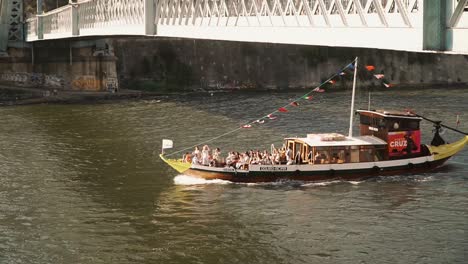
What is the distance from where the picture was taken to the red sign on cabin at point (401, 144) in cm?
3884

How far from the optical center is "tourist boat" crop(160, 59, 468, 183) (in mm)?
36812

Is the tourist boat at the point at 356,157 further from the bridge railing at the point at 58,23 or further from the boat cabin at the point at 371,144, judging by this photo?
the bridge railing at the point at 58,23

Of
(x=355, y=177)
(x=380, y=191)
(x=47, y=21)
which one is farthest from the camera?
(x=47, y=21)

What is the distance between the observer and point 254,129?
169 feet

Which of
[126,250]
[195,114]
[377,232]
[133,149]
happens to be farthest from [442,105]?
[126,250]

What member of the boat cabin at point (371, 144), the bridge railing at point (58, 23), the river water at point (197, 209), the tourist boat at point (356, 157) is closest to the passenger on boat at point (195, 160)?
the tourist boat at point (356, 157)

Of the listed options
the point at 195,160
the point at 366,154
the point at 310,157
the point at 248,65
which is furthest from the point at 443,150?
the point at 248,65

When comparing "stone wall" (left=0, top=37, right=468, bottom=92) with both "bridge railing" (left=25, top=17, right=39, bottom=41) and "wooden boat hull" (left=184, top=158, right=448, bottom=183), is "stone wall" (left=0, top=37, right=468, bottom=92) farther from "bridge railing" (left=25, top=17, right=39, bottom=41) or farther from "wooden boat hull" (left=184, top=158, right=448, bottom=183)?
"wooden boat hull" (left=184, top=158, right=448, bottom=183)

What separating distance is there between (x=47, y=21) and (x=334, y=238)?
50646 millimetres

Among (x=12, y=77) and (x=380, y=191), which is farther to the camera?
(x=12, y=77)

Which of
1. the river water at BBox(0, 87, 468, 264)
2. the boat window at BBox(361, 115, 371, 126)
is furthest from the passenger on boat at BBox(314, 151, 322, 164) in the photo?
the boat window at BBox(361, 115, 371, 126)

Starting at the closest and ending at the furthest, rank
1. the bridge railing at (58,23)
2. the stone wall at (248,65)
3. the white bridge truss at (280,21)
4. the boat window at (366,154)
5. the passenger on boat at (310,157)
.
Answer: the white bridge truss at (280,21)
the passenger on boat at (310,157)
the boat window at (366,154)
the bridge railing at (58,23)
the stone wall at (248,65)

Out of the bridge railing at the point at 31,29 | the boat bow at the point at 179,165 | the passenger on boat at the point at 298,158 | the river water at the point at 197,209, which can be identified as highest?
the bridge railing at the point at 31,29

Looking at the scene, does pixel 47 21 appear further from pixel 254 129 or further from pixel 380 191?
pixel 380 191
